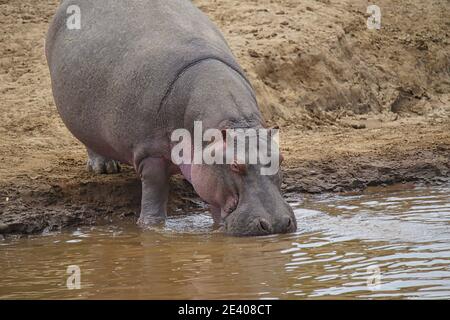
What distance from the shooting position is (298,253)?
609cm

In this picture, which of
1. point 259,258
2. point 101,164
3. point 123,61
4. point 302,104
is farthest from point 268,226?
point 302,104

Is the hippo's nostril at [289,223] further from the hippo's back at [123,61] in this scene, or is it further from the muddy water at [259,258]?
the hippo's back at [123,61]

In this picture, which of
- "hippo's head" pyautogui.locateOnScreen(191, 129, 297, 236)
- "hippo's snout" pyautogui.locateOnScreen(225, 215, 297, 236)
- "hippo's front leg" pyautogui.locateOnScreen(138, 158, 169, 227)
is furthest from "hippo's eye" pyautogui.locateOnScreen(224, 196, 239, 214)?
"hippo's front leg" pyautogui.locateOnScreen(138, 158, 169, 227)

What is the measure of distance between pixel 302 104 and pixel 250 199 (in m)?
4.71

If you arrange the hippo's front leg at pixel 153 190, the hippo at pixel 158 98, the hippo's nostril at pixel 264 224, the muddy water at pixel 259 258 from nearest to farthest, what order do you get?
1. the muddy water at pixel 259 258
2. the hippo's nostril at pixel 264 224
3. the hippo at pixel 158 98
4. the hippo's front leg at pixel 153 190

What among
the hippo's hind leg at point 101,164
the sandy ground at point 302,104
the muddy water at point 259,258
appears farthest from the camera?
the hippo's hind leg at point 101,164

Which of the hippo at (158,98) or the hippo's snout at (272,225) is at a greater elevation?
the hippo at (158,98)

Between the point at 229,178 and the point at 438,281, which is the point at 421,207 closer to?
the point at 229,178

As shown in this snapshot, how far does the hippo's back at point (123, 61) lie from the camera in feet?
24.0

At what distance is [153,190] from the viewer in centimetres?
741

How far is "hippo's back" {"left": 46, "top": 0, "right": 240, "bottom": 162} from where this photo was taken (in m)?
7.32

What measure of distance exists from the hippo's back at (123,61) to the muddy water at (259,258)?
0.80 metres

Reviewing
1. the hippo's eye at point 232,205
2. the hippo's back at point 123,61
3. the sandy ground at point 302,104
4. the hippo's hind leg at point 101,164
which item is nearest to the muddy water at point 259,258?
the hippo's eye at point 232,205

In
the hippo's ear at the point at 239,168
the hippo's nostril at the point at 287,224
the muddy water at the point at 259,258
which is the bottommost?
the muddy water at the point at 259,258
